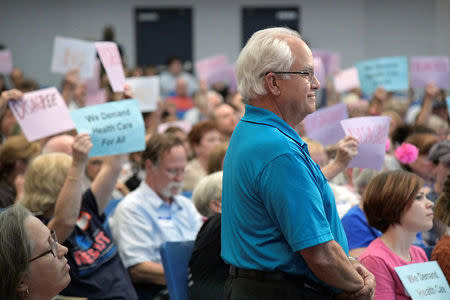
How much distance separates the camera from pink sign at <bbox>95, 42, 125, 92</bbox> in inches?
157

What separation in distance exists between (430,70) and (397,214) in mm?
4201

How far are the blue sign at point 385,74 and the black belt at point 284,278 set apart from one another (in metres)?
4.62

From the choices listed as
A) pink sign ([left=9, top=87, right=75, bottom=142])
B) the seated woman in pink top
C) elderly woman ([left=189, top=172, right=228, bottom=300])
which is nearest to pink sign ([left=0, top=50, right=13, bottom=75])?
pink sign ([left=9, top=87, right=75, bottom=142])

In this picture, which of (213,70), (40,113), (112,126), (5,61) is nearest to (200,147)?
(40,113)

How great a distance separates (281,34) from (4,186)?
275 centimetres

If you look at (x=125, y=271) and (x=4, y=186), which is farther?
(x=4, y=186)

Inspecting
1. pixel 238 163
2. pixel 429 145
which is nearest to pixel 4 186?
pixel 238 163

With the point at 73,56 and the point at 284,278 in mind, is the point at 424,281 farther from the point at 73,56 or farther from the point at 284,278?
the point at 73,56

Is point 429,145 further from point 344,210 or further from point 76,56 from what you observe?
point 76,56

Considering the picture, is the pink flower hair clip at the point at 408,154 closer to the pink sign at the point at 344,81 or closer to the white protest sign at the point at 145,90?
the white protest sign at the point at 145,90

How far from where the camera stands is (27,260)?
7.02 ft

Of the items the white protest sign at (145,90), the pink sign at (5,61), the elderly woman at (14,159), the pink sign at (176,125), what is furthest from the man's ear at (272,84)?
the pink sign at (5,61)

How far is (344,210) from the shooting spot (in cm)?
417

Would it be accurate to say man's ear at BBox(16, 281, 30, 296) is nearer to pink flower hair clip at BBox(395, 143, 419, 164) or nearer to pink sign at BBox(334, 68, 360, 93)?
pink flower hair clip at BBox(395, 143, 419, 164)
